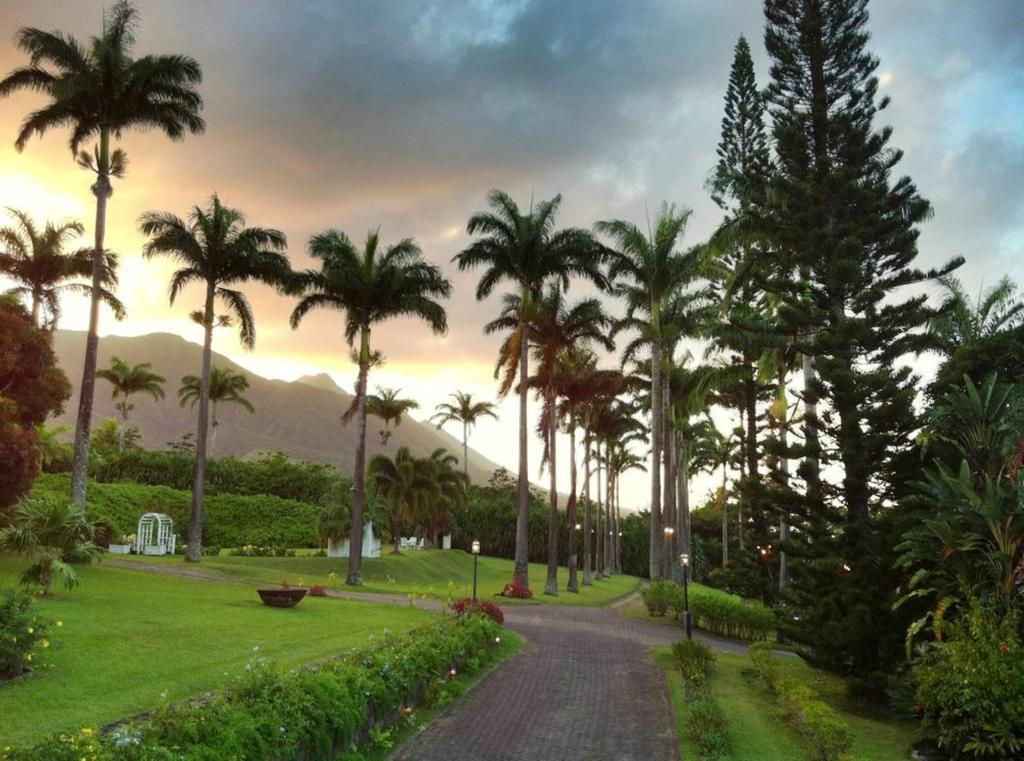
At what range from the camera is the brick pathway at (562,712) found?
34.8ft

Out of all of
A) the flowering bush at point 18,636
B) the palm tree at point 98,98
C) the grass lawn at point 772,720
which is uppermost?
the palm tree at point 98,98

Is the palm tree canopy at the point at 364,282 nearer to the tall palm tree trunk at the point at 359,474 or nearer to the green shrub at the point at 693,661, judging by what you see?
the tall palm tree trunk at the point at 359,474

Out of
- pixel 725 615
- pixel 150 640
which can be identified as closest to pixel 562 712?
pixel 150 640

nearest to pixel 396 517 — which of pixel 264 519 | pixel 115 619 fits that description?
pixel 264 519

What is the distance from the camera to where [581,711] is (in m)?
13.0

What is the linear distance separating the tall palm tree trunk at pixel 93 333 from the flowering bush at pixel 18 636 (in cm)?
1593

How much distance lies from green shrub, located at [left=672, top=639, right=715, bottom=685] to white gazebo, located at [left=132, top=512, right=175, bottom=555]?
31.1 m

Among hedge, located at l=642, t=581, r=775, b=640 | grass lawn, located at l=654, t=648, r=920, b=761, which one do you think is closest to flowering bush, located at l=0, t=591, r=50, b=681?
grass lawn, located at l=654, t=648, r=920, b=761

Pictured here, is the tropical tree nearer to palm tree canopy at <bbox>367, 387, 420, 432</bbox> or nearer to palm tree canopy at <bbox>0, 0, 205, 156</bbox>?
palm tree canopy at <bbox>0, 0, 205, 156</bbox>

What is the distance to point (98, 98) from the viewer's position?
84.6 ft

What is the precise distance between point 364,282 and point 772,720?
75.2ft

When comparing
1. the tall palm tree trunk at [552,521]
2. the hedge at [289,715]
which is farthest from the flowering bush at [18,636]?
the tall palm tree trunk at [552,521]

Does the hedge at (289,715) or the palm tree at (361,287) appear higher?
the palm tree at (361,287)

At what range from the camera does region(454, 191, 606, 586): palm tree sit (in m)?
32.2
